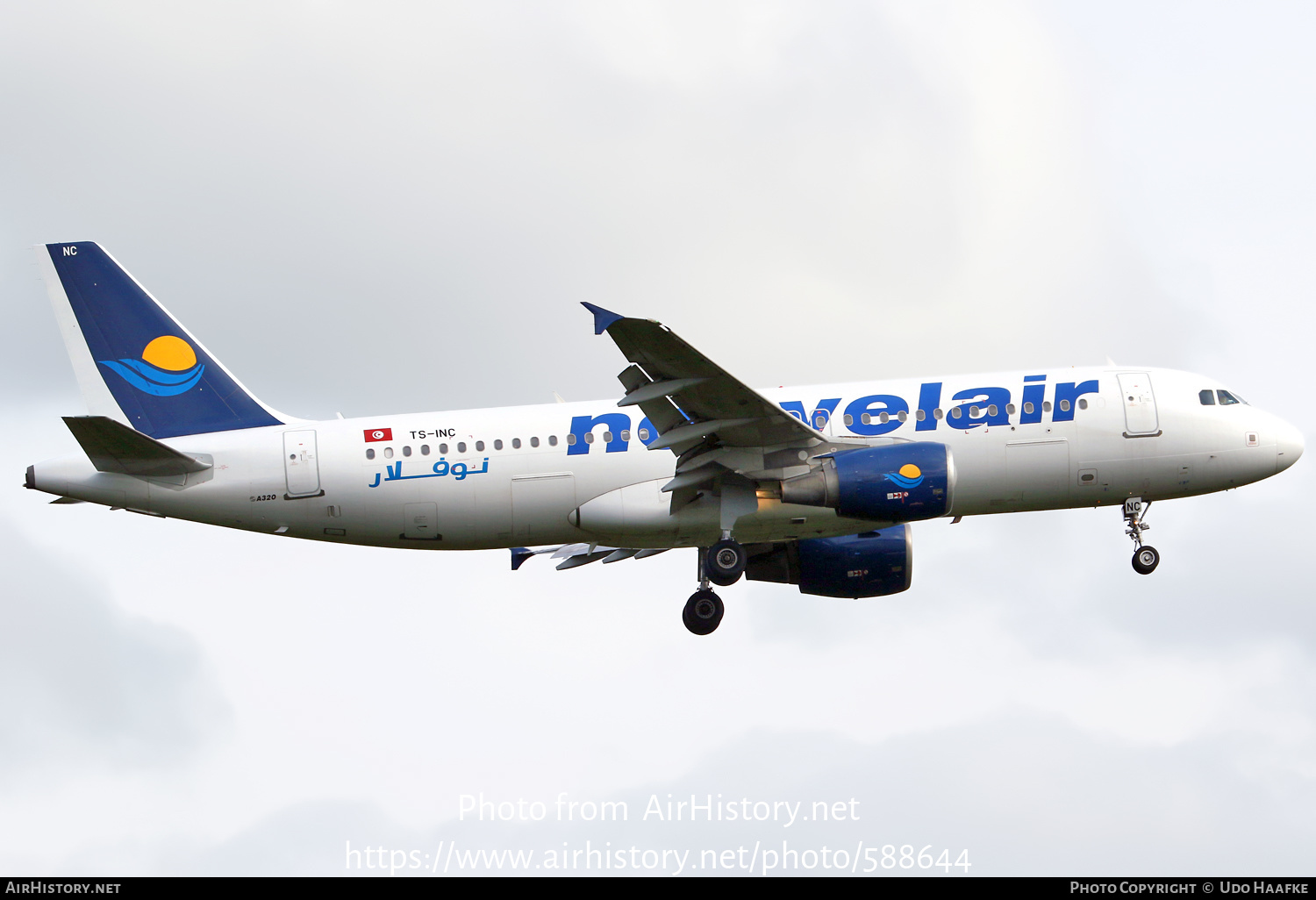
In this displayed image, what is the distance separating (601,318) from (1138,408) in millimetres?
14845

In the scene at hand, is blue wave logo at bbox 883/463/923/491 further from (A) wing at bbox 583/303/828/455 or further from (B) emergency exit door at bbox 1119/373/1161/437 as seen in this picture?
(B) emergency exit door at bbox 1119/373/1161/437

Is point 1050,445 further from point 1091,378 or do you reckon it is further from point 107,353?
point 107,353

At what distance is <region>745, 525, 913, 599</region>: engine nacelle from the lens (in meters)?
39.5

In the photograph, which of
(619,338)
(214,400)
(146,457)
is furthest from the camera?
(214,400)

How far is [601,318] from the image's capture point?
30.3m

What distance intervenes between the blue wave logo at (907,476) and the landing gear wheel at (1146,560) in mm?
7985

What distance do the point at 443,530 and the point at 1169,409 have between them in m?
18.4

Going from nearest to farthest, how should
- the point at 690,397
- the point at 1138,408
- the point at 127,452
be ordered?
the point at 690,397 → the point at 127,452 → the point at 1138,408

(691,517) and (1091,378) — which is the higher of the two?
(1091,378)

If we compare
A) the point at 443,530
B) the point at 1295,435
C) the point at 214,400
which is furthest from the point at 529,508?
the point at 1295,435

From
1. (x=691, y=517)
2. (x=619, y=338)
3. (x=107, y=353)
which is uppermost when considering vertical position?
(x=107, y=353)

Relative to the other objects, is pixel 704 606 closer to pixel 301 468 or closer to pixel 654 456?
pixel 654 456

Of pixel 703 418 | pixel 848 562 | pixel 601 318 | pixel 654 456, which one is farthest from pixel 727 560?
pixel 601 318

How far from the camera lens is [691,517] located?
35.8 metres
